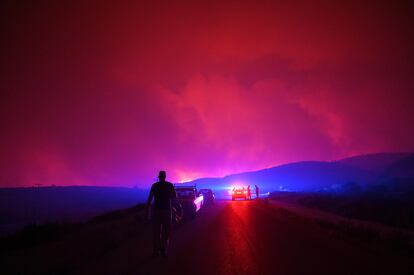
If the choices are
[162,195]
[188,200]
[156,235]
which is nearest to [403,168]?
[188,200]

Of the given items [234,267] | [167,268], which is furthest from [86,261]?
[234,267]

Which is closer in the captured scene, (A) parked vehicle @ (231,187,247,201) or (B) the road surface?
(B) the road surface

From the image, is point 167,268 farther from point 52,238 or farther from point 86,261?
point 52,238

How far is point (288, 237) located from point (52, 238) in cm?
1062

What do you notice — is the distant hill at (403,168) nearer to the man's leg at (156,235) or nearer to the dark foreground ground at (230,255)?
the dark foreground ground at (230,255)

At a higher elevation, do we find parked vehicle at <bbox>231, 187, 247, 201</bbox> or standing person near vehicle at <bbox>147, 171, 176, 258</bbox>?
parked vehicle at <bbox>231, 187, 247, 201</bbox>

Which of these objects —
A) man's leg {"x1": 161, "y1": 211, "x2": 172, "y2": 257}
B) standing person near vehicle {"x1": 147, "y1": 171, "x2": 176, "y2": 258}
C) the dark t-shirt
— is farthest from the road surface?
the dark t-shirt

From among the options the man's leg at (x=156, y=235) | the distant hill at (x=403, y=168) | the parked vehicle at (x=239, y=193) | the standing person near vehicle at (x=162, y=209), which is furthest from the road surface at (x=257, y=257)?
the distant hill at (x=403, y=168)

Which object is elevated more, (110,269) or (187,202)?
(187,202)

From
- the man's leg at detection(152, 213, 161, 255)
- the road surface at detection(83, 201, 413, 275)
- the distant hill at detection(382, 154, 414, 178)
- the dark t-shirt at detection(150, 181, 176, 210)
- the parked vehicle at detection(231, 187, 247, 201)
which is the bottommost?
the road surface at detection(83, 201, 413, 275)

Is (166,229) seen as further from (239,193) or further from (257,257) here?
(239,193)

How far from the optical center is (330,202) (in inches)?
1545

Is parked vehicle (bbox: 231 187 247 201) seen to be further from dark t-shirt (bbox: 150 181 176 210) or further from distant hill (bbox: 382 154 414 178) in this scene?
distant hill (bbox: 382 154 414 178)

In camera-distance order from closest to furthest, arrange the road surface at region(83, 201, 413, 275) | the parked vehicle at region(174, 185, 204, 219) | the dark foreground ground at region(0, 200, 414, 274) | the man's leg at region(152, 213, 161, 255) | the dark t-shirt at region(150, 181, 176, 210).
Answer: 1. the road surface at region(83, 201, 413, 275)
2. the dark foreground ground at region(0, 200, 414, 274)
3. the man's leg at region(152, 213, 161, 255)
4. the dark t-shirt at region(150, 181, 176, 210)
5. the parked vehicle at region(174, 185, 204, 219)
